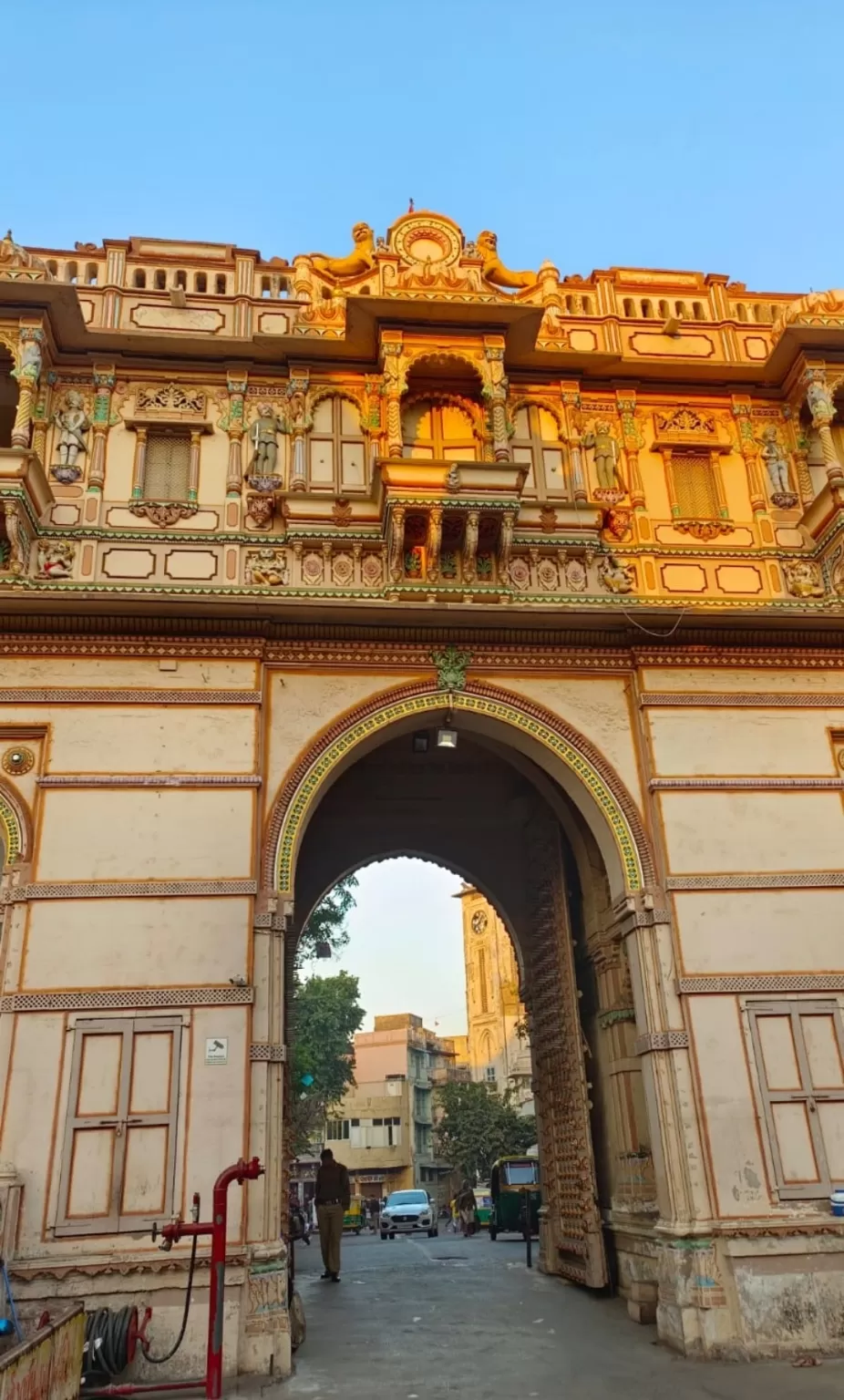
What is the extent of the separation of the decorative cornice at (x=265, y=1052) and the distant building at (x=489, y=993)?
43478 millimetres

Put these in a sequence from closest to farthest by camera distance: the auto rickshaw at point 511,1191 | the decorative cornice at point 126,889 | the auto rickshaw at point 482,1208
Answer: the decorative cornice at point 126,889 < the auto rickshaw at point 511,1191 < the auto rickshaw at point 482,1208

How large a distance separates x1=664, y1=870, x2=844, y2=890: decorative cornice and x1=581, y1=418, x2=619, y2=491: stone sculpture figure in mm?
4716

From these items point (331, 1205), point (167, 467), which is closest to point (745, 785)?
point (167, 467)

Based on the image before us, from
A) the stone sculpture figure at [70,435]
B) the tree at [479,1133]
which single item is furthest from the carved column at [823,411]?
the tree at [479,1133]

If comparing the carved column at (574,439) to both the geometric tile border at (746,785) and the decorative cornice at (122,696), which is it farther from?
the decorative cornice at (122,696)

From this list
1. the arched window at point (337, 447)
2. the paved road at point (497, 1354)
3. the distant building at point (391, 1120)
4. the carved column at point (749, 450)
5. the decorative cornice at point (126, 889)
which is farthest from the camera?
the distant building at point (391, 1120)

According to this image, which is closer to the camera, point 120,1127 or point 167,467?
point 120,1127

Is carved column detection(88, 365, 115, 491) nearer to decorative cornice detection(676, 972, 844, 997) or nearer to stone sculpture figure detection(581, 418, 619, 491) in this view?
stone sculpture figure detection(581, 418, 619, 491)

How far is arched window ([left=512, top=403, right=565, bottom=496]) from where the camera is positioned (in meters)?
12.1

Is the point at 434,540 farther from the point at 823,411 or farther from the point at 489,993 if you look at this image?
the point at 489,993

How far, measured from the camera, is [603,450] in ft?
40.5

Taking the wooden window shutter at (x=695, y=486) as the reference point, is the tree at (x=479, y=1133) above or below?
below

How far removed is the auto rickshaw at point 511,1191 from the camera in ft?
69.5

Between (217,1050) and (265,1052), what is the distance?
1.40ft
